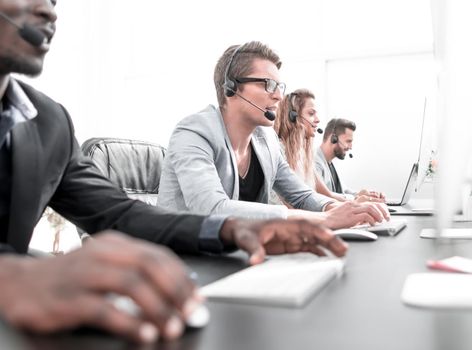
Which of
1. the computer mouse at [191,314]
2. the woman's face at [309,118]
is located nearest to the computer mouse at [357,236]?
the computer mouse at [191,314]

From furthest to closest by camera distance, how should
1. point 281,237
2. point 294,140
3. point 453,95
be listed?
point 294,140
point 281,237
point 453,95

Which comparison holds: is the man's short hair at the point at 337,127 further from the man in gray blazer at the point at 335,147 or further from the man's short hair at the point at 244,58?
the man's short hair at the point at 244,58

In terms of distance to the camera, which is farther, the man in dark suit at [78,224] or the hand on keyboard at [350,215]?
the hand on keyboard at [350,215]

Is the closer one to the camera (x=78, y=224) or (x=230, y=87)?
(x=78, y=224)

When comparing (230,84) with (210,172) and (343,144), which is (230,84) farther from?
(343,144)

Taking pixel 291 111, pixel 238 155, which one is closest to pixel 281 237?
pixel 238 155

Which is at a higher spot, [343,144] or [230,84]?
[230,84]

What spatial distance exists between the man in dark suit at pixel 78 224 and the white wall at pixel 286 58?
8.92 ft

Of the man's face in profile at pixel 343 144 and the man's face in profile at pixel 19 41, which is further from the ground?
the man's face in profile at pixel 19 41

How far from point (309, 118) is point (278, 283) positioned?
9.02 ft

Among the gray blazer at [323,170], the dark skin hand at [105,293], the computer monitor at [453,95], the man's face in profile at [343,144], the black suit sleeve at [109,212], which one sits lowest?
the gray blazer at [323,170]

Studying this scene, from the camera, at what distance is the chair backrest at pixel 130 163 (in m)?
1.66

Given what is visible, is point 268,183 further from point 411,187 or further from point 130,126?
point 130,126

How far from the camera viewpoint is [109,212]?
39.3 inches
